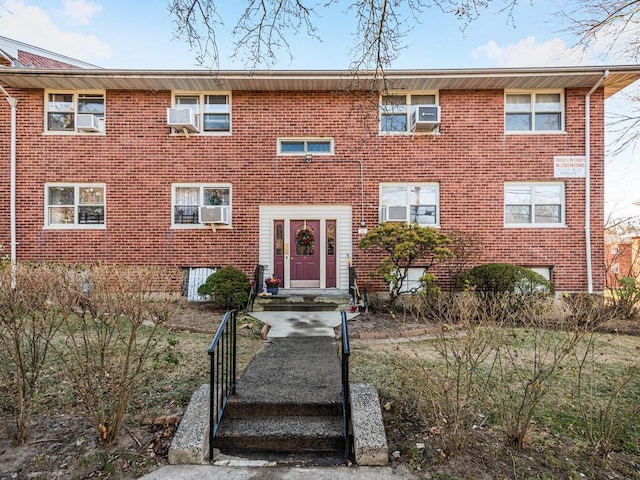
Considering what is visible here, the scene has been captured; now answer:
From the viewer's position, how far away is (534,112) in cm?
1007

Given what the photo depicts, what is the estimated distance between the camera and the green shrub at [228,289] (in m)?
8.66

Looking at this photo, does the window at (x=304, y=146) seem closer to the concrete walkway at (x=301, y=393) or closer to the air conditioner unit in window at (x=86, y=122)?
the air conditioner unit in window at (x=86, y=122)

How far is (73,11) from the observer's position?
5219 millimetres

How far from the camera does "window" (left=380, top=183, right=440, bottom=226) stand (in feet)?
33.4

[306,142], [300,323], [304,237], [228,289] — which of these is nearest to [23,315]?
[300,323]

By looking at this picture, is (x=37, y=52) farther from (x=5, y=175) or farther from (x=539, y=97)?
(x=539, y=97)

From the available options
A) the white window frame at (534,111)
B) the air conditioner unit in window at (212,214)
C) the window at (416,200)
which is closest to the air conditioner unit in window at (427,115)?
the window at (416,200)

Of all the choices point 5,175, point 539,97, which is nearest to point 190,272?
point 5,175

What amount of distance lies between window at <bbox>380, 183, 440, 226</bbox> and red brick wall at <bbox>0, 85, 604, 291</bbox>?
0.70ft

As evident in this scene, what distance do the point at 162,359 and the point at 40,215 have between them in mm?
7525

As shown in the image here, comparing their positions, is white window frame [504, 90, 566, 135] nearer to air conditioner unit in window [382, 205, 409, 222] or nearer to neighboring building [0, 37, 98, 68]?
air conditioner unit in window [382, 205, 409, 222]

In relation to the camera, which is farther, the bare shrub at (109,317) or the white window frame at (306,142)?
the white window frame at (306,142)

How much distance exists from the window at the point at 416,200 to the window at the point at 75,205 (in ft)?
26.3

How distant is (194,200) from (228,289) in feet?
10.5
